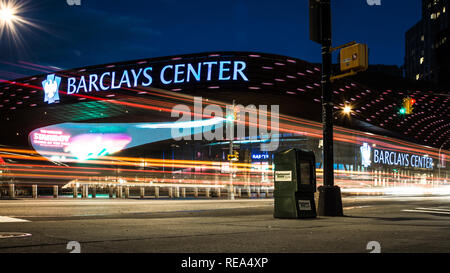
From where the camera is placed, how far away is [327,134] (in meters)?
13.4

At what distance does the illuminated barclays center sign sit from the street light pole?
71646mm

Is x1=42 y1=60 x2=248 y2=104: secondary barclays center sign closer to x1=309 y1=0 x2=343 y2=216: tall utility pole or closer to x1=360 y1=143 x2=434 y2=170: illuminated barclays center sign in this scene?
x1=309 y1=0 x2=343 y2=216: tall utility pole

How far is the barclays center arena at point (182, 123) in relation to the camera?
42375 millimetres

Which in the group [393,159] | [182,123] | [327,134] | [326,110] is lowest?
[393,159]

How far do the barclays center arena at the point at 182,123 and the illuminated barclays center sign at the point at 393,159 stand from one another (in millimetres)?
888

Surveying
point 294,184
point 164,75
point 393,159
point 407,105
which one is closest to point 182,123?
point 164,75

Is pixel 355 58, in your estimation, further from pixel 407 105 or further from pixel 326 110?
pixel 407 105

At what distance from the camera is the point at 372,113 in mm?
74250

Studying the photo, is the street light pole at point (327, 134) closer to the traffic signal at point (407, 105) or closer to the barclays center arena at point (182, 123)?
the traffic signal at point (407, 105)

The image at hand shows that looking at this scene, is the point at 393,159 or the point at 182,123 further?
the point at 393,159

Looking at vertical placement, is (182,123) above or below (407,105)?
above

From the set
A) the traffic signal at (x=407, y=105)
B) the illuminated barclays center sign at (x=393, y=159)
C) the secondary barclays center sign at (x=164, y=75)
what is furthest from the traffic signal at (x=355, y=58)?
the illuminated barclays center sign at (x=393, y=159)

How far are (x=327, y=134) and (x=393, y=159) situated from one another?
9179cm
